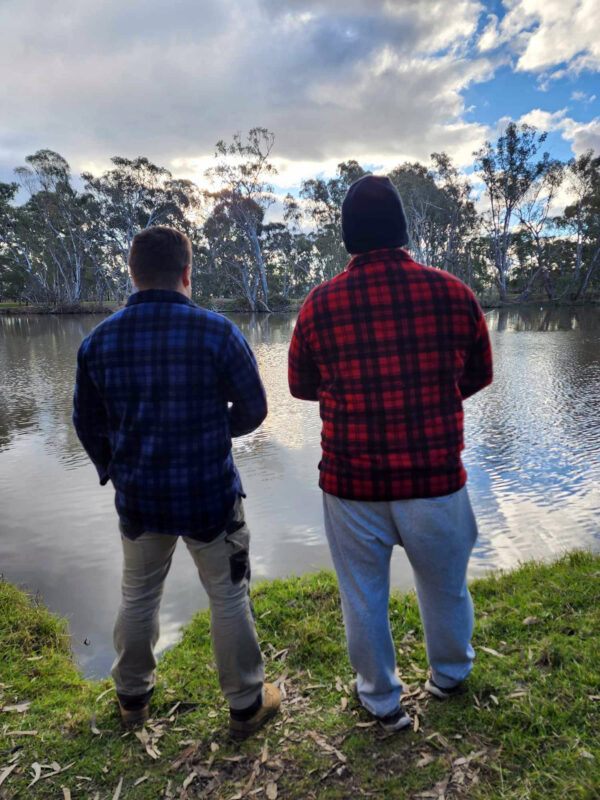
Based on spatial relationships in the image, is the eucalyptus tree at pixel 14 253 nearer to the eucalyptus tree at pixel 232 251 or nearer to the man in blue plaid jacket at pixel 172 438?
the eucalyptus tree at pixel 232 251

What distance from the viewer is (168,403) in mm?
1789

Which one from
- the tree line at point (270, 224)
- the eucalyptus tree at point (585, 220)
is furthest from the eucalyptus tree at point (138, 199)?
the eucalyptus tree at point (585, 220)

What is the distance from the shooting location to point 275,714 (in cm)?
209

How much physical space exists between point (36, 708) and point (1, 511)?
308 cm

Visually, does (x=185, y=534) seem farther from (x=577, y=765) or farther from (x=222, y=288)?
(x=222, y=288)

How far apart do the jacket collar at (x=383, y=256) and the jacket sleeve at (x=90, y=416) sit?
1.06m

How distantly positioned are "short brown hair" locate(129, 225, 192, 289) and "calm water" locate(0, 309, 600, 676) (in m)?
2.08

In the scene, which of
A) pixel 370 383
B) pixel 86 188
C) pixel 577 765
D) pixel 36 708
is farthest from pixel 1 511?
pixel 86 188

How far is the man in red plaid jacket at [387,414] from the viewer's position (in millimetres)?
1706

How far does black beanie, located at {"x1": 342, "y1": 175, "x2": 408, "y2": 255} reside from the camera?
1.76 m

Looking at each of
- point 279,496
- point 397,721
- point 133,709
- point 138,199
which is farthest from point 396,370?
point 138,199

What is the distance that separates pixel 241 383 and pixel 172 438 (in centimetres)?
32

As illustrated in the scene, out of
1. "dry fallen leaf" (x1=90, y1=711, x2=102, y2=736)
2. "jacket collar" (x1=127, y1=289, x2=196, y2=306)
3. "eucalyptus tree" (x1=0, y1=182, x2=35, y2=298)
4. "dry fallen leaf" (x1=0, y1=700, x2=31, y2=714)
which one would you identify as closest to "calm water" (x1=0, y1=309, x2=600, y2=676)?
"dry fallen leaf" (x1=0, y1=700, x2=31, y2=714)

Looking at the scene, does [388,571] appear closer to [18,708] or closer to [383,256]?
[383,256]
